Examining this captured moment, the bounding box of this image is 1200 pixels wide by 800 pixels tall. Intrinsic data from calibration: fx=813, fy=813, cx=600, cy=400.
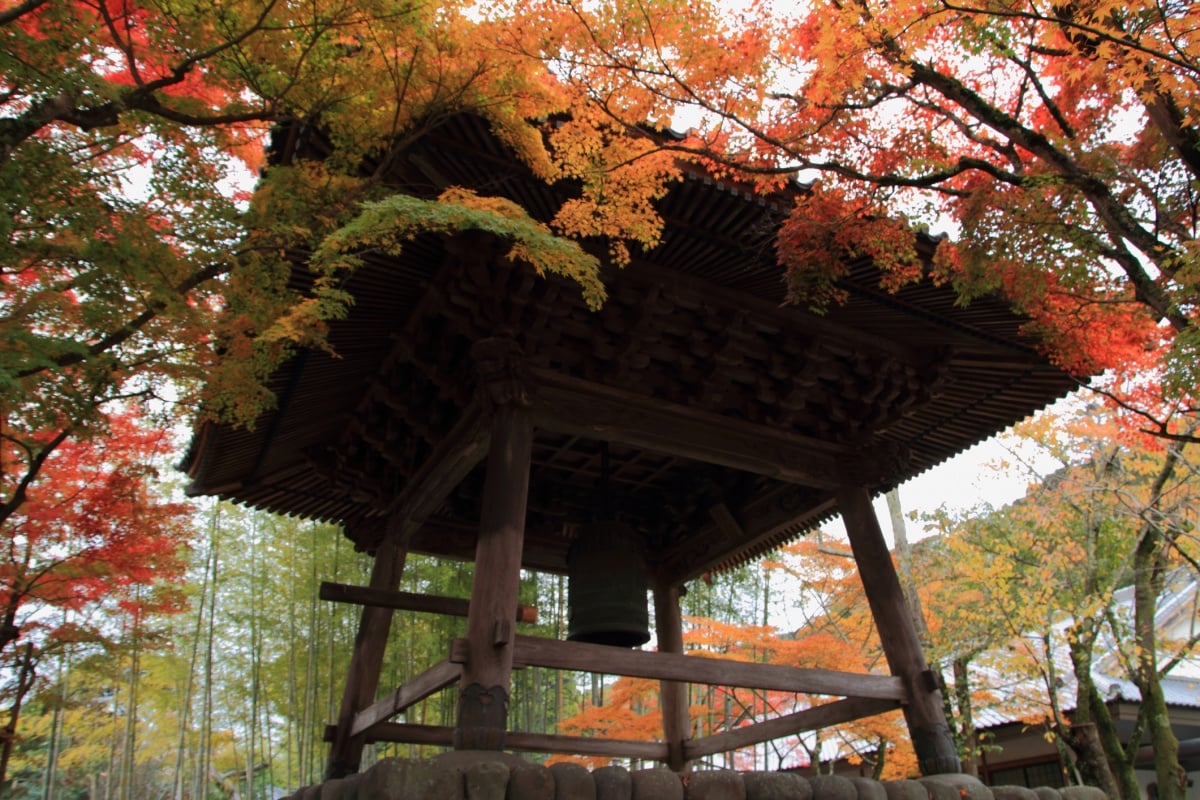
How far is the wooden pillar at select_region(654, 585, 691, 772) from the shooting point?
8.02 metres

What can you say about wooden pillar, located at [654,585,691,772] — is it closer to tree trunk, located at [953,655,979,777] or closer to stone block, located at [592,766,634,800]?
stone block, located at [592,766,634,800]

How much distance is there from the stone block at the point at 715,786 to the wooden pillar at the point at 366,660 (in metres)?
3.01

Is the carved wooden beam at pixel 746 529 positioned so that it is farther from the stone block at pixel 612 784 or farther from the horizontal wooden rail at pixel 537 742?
the stone block at pixel 612 784

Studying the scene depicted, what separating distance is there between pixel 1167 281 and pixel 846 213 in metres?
1.83

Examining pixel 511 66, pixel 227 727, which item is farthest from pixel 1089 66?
pixel 227 727

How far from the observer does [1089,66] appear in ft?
15.3

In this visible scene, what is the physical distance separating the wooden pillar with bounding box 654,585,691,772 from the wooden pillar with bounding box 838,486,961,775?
2.29 meters

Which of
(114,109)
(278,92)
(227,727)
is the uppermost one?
(278,92)

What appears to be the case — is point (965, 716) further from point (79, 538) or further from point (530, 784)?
point (79, 538)

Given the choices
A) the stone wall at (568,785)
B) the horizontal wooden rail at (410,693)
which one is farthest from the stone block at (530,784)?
the horizontal wooden rail at (410,693)

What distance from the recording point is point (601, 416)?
5832 millimetres

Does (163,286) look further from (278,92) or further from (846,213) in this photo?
(846,213)

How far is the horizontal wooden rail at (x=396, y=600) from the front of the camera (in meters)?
5.62

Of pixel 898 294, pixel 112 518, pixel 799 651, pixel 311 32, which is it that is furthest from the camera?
pixel 799 651
